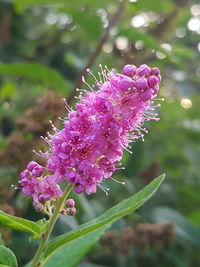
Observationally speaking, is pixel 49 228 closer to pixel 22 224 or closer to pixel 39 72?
pixel 22 224

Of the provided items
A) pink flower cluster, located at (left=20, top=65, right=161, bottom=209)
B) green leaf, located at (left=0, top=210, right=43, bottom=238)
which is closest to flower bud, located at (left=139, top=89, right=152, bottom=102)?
pink flower cluster, located at (left=20, top=65, right=161, bottom=209)

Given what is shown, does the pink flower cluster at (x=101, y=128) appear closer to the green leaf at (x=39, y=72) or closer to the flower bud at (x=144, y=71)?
the flower bud at (x=144, y=71)

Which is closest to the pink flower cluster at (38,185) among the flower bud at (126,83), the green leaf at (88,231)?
the green leaf at (88,231)

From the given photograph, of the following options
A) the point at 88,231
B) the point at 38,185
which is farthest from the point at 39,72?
the point at 88,231

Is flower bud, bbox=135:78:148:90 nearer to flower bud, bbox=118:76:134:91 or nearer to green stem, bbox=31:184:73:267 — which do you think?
flower bud, bbox=118:76:134:91

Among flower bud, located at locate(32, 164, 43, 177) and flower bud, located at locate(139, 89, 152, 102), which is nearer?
Result: flower bud, located at locate(139, 89, 152, 102)

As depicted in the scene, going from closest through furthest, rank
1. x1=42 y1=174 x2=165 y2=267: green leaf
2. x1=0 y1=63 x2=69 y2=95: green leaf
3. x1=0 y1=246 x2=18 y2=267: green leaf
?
x1=42 y1=174 x2=165 y2=267: green leaf, x1=0 y1=246 x2=18 y2=267: green leaf, x1=0 y1=63 x2=69 y2=95: green leaf

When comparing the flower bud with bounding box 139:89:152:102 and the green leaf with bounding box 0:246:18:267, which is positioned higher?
the flower bud with bounding box 139:89:152:102

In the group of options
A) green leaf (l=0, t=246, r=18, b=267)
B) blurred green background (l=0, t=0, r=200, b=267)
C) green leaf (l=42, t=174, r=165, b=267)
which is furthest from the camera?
blurred green background (l=0, t=0, r=200, b=267)
